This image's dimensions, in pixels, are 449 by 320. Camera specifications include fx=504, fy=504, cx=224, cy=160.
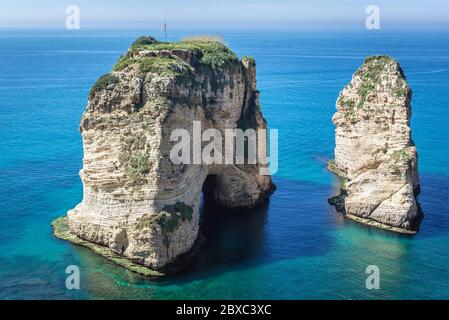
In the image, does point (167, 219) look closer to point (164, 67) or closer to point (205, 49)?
point (164, 67)

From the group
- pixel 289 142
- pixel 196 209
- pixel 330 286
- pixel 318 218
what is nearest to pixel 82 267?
pixel 196 209

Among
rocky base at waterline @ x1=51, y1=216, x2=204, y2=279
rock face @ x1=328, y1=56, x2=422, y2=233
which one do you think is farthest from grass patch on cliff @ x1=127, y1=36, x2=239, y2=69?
rocky base at waterline @ x1=51, y1=216, x2=204, y2=279

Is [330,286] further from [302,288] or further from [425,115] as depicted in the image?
[425,115]

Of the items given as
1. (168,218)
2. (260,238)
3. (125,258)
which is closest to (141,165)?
(168,218)

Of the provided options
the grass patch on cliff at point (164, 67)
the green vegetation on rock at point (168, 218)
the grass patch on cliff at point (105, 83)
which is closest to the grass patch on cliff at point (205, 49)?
the grass patch on cliff at point (164, 67)

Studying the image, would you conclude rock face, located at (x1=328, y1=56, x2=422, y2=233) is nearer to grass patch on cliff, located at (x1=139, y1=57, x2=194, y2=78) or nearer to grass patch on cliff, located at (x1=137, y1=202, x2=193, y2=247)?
grass patch on cliff, located at (x1=137, y1=202, x2=193, y2=247)

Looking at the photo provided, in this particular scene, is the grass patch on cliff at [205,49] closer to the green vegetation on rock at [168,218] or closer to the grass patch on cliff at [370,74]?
the grass patch on cliff at [370,74]
